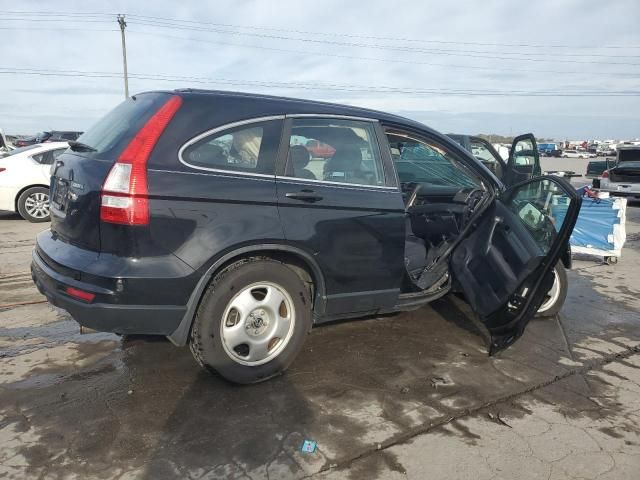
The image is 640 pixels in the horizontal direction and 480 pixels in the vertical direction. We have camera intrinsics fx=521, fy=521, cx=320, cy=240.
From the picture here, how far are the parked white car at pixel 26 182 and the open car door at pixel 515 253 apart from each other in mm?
8309

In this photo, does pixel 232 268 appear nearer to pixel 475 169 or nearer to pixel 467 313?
pixel 475 169

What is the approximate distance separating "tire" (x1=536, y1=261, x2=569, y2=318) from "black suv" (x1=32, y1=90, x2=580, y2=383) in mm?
1198

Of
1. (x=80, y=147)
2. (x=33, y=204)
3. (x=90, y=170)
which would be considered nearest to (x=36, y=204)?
(x=33, y=204)

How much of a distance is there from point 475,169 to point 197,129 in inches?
96.6

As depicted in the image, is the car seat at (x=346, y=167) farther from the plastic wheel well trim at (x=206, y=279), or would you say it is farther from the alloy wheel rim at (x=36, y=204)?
the alloy wheel rim at (x=36, y=204)

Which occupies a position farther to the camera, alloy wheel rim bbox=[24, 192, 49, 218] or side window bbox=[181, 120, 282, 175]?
alloy wheel rim bbox=[24, 192, 49, 218]

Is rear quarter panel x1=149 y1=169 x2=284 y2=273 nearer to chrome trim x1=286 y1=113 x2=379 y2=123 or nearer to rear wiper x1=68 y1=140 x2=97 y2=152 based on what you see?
chrome trim x1=286 y1=113 x2=379 y2=123

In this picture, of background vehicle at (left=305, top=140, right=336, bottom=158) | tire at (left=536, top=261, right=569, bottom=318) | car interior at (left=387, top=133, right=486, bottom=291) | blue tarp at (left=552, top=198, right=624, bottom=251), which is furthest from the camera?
blue tarp at (left=552, top=198, right=624, bottom=251)

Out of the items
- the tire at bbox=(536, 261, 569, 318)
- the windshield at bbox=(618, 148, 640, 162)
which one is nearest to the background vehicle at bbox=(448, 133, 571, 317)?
the tire at bbox=(536, 261, 569, 318)

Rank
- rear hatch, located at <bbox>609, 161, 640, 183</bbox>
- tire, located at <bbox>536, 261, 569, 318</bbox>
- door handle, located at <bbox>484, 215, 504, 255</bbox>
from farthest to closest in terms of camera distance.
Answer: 1. rear hatch, located at <bbox>609, 161, 640, 183</bbox>
2. tire, located at <bbox>536, 261, 569, 318</bbox>
3. door handle, located at <bbox>484, 215, 504, 255</bbox>

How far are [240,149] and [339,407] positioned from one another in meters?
1.73

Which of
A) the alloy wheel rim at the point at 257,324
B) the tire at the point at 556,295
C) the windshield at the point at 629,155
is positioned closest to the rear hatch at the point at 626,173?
the windshield at the point at 629,155

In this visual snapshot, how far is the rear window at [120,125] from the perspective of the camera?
123 inches

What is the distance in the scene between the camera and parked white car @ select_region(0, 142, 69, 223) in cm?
961
